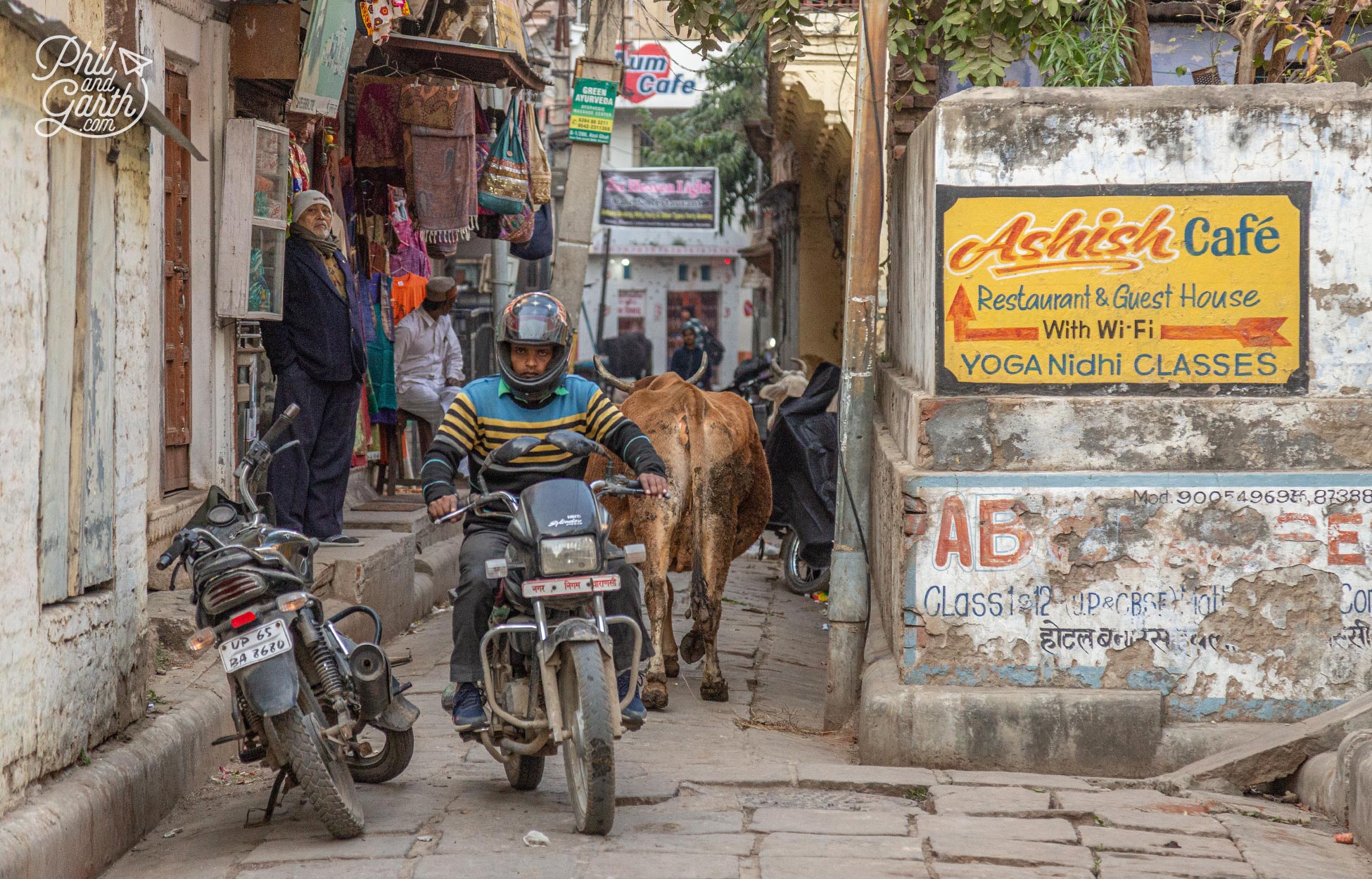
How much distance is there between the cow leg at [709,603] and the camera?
21.0 ft

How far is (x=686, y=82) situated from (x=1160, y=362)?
107 feet

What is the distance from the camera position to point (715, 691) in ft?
21.4

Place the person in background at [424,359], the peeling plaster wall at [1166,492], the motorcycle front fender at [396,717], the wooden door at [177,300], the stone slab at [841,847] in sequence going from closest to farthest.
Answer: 1. the stone slab at [841,847]
2. the motorcycle front fender at [396,717]
3. the peeling plaster wall at [1166,492]
4. the wooden door at [177,300]
5. the person in background at [424,359]

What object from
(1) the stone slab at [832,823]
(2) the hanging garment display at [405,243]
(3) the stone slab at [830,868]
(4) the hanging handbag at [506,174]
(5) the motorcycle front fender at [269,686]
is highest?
(4) the hanging handbag at [506,174]

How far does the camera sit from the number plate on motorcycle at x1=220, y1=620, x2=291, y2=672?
4039mm

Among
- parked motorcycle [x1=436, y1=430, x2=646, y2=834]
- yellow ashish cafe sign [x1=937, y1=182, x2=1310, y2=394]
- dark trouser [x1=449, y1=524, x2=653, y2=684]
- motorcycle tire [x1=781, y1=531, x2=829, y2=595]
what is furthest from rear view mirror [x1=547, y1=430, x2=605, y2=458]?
motorcycle tire [x1=781, y1=531, x2=829, y2=595]

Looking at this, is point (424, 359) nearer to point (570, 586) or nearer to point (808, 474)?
point (808, 474)

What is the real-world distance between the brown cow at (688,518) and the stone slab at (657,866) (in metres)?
2.19

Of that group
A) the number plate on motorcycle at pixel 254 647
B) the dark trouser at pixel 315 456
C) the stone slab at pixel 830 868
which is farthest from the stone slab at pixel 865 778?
the dark trouser at pixel 315 456

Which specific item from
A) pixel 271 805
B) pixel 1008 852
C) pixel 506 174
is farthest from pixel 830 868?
pixel 506 174

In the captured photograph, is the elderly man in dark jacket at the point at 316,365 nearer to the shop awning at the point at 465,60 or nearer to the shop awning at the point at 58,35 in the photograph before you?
the shop awning at the point at 465,60

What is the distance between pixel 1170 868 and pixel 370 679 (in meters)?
Result: 2.45

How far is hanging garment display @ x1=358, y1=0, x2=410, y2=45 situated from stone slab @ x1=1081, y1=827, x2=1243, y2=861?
658cm

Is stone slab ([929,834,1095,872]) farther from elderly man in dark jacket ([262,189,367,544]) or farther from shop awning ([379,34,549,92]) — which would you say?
shop awning ([379,34,549,92])
